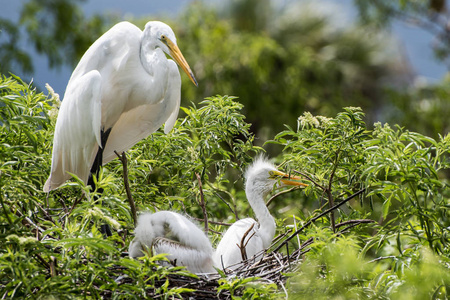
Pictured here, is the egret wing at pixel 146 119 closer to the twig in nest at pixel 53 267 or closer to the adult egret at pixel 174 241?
the adult egret at pixel 174 241

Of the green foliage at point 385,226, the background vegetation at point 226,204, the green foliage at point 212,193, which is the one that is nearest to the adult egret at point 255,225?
the background vegetation at point 226,204

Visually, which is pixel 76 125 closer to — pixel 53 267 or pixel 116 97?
pixel 116 97

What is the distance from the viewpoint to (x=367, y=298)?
203cm

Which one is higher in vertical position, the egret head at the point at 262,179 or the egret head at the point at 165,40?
the egret head at the point at 165,40

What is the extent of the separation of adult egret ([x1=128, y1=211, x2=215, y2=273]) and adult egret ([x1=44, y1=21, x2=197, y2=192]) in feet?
1.89

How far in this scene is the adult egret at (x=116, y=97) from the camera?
313 cm

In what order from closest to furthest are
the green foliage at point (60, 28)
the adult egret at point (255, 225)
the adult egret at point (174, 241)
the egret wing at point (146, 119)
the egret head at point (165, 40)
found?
1. the adult egret at point (174, 241)
2. the adult egret at point (255, 225)
3. the egret head at point (165, 40)
4. the egret wing at point (146, 119)
5. the green foliage at point (60, 28)

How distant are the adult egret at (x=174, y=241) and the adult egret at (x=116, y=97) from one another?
0.58m

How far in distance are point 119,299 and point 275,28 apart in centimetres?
1144

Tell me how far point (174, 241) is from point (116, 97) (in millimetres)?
1016

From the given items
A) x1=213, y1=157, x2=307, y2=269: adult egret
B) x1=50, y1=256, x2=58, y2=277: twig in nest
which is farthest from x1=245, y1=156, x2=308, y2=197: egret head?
x1=50, y1=256, x2=58, y2=277: twig in nest

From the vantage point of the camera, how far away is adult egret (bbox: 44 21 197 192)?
313 cm

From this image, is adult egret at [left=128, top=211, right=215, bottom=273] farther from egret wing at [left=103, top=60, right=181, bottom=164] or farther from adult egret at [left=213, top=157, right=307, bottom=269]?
egret wing at [left=103, top=60, right=181, bottom=164]

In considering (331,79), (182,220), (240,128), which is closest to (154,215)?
(182,220)
